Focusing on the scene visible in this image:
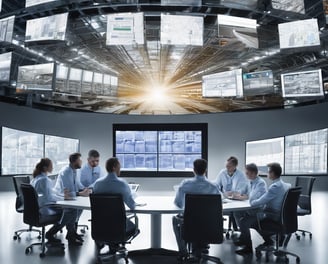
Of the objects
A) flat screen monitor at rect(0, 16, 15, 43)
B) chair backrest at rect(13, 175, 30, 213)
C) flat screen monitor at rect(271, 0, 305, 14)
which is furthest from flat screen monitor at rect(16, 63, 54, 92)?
flat screen monitor at rect(271, 0, 305, 14)

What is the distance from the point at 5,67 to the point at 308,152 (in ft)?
30.7

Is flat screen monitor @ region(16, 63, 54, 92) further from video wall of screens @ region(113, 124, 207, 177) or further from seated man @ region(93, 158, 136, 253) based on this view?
video wall of screens @ region(113, 124, 207, 177)

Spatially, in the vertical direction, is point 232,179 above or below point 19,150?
below

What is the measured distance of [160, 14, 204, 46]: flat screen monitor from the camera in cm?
491

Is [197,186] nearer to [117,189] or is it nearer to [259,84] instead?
[117,189]

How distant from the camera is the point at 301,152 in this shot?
11.9 meters

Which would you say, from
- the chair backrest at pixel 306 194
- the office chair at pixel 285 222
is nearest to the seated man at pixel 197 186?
the office chair at pixel 285 222

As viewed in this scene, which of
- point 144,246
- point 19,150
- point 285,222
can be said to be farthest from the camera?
point 19,150

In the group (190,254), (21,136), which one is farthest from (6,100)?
(190,254)

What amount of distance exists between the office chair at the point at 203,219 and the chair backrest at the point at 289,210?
88 centimetres

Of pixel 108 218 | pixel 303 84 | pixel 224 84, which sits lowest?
pixel 108 218

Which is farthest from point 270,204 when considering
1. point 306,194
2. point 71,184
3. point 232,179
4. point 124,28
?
point 124,28

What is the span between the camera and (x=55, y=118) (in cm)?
1118

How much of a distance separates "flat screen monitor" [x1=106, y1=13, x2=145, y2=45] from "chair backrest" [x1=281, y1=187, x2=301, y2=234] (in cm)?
266
